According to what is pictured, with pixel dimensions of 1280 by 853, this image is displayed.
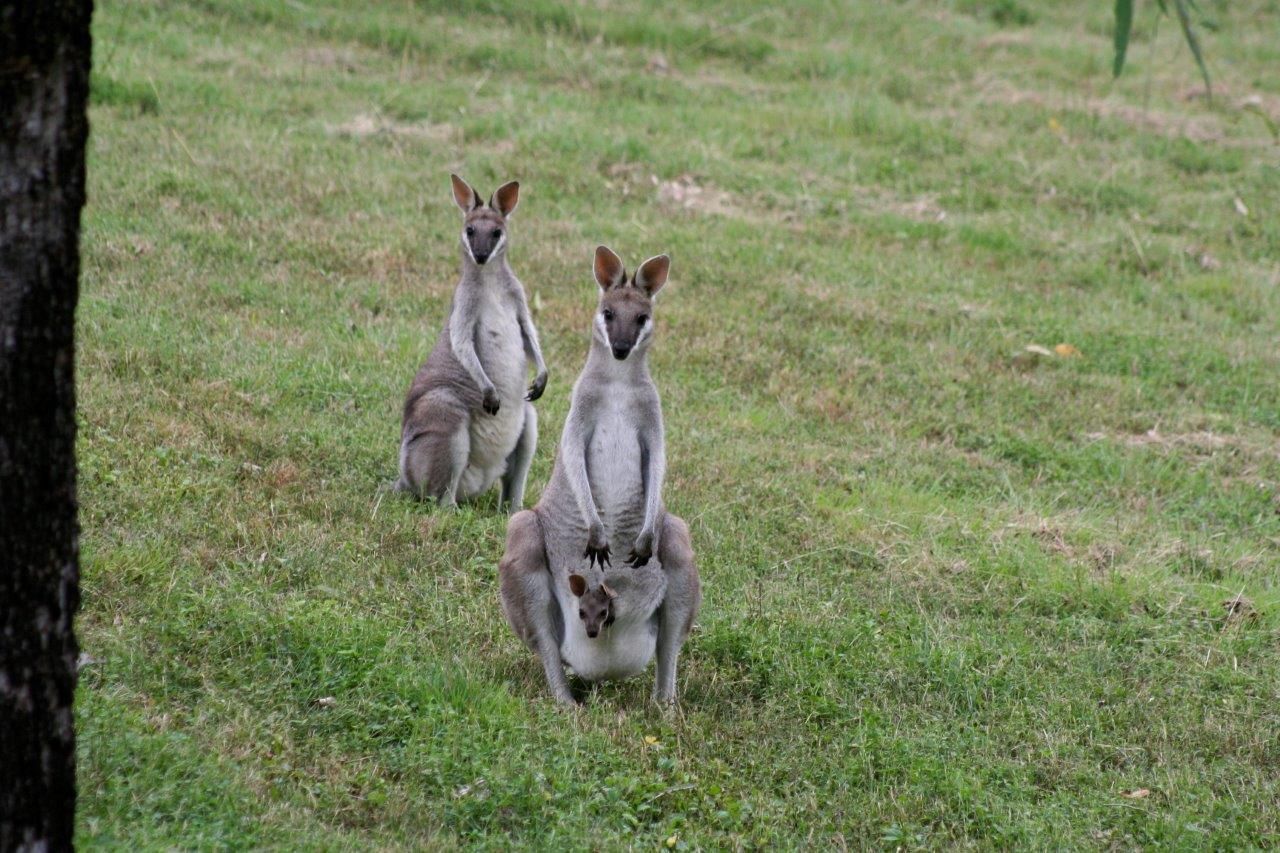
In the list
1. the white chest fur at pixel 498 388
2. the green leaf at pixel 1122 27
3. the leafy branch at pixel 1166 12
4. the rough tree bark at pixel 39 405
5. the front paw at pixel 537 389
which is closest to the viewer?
the leafy branch at pixel 1166 12

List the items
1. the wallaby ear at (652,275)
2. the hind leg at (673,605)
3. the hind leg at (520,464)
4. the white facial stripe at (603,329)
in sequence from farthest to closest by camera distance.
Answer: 1. the hind leg at (520,464)
2. the wallaby ear at (652,275)
3. the white facial stripe at (603,329)
4. the hind leg at (673,605)

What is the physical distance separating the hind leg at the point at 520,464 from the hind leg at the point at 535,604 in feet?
6.32

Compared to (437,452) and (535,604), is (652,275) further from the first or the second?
(437,452)

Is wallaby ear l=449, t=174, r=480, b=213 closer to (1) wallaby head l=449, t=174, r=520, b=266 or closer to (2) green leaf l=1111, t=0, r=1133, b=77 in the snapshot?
(1) wallaby head l=449, t=174, r=520, b=266

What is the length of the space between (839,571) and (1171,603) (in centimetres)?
151

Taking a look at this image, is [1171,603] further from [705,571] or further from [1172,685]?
[705,571]

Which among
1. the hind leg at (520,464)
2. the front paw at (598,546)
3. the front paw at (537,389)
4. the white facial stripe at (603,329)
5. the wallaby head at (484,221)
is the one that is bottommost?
the hind leg at (520,464)

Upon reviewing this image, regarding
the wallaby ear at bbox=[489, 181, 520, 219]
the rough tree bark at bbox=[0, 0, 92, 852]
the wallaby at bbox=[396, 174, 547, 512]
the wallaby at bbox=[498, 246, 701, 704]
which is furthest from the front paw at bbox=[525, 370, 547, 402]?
the rough tree bark at bbox=[0, 0, 92, 852]

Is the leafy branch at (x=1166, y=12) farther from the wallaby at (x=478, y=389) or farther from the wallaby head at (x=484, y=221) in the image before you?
the wallaby head at (x=484, y=221)

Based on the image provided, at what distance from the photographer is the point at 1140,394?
9.38 m

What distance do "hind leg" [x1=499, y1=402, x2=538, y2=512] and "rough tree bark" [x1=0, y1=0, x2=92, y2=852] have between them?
4080 mm

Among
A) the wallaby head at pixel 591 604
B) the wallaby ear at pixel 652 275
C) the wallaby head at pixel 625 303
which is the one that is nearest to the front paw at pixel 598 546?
the wallaby head at pixel 591 604

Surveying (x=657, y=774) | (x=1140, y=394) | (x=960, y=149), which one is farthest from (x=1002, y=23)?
(x=657, y=774)

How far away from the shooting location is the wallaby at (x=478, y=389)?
23.1 feet
